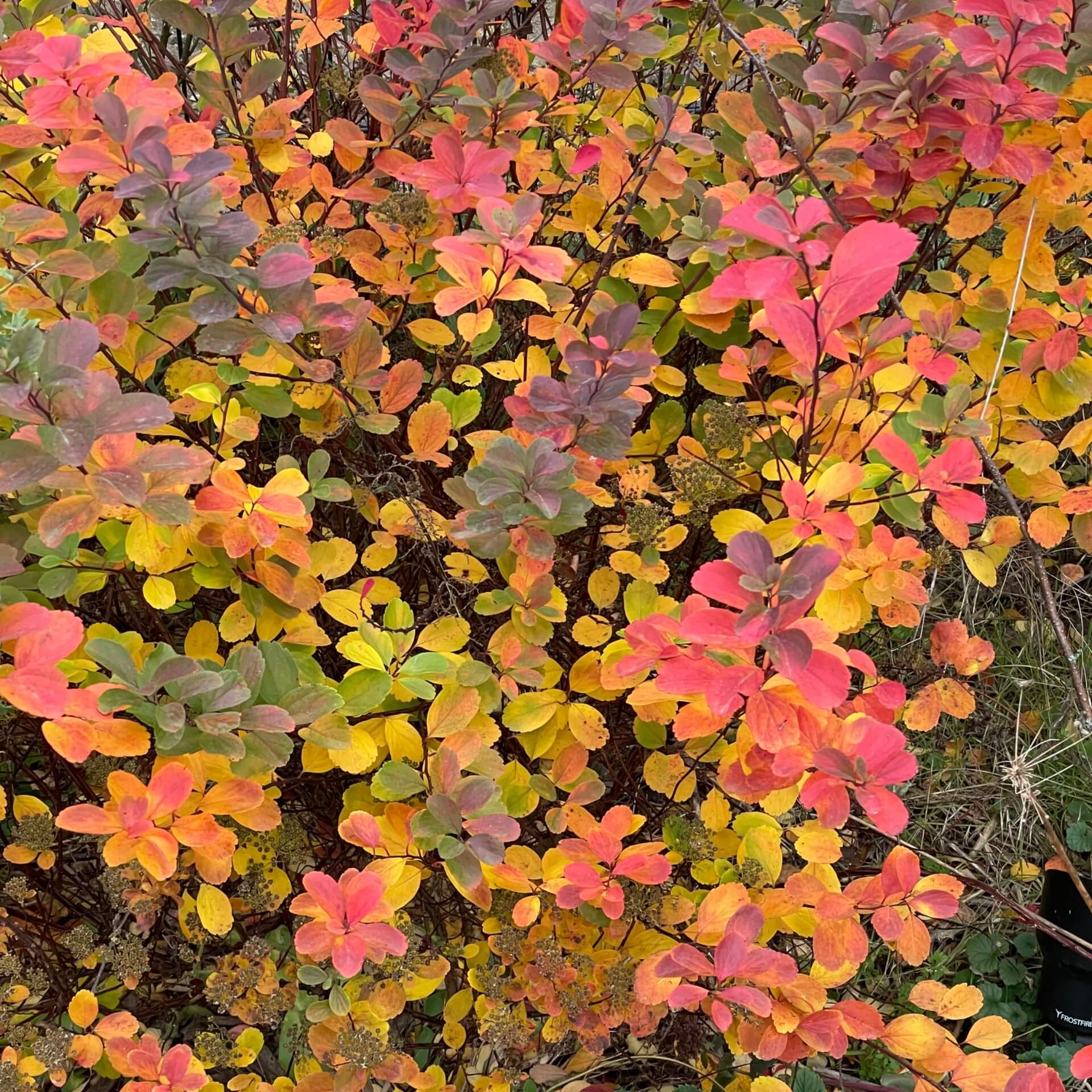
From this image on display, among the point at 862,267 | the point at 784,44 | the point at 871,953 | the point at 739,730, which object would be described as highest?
the point at 784,44

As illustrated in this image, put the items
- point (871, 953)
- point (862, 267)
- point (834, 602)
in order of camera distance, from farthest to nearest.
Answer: point (871, 953) → point (834, 602) → point (862, 267)

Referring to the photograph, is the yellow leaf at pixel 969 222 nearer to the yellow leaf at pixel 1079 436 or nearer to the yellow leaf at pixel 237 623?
the yellow leaf at pixel 1079 436

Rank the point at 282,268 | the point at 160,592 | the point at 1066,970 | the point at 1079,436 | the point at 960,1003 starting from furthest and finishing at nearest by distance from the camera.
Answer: the point at 1066,970
the point at 1079,436
the point at 960,1003
the point at 160,592
the point at 282,268

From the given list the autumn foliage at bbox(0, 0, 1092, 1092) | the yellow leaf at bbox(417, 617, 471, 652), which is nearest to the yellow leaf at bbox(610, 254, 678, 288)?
the autumn foliage at bbox(0, 0, 1092, 1092)

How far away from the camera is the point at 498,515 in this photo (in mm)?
Result: 895

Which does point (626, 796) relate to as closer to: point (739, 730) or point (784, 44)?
point (739, 730)

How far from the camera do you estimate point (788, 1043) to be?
1032 mm

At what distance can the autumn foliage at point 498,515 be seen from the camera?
846 mm

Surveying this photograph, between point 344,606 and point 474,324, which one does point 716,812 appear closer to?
Answer: point 344,606

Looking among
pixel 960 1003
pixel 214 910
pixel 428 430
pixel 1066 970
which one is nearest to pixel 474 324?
pixel 428 430

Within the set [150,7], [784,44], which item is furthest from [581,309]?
[150,7]

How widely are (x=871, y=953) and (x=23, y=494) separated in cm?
160

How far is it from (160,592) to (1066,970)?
1487mm

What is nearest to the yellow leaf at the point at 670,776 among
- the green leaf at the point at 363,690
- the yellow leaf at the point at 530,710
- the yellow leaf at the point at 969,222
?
the yellow leaf at the point at 530,710
